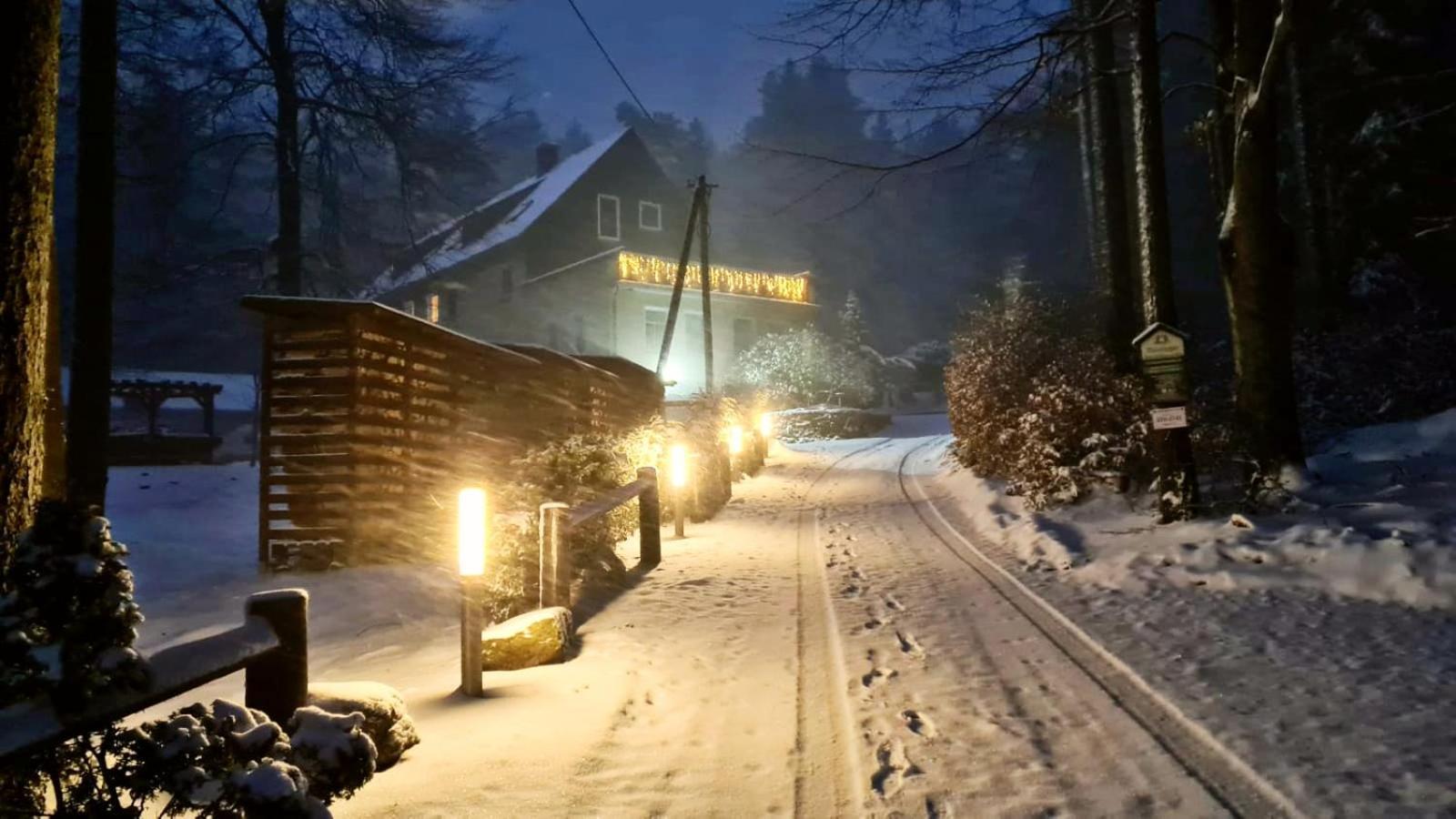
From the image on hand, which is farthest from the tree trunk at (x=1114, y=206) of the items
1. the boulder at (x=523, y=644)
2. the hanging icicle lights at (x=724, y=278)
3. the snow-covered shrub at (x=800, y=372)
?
the snow-covered shrub at (x=800, y=372)

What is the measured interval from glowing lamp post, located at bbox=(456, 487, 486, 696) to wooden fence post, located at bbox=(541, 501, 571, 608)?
4.58 feet

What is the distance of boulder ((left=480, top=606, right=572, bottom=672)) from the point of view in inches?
213

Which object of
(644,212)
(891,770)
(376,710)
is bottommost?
(891,770)

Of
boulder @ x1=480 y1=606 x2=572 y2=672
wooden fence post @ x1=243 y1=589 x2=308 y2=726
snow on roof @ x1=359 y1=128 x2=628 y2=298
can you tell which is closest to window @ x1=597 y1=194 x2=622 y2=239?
snow on roof @ x1=359 y1=128 x2=628 y2=298

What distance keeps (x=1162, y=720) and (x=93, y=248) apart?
33.9 ft

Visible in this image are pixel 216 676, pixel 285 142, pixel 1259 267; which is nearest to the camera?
pixel 216 676

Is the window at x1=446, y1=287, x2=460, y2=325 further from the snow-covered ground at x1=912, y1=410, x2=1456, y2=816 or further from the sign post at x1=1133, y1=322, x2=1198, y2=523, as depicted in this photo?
the sign post at x1=1133, y1=322, x2=1198, y2=523

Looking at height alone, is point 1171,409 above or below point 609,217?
below

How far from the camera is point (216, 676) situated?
9.18 ft

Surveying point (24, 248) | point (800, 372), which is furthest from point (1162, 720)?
point (800, 372)

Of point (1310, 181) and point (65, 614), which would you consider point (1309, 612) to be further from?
point (1310, 181)

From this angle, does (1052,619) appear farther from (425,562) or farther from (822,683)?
(425,562)

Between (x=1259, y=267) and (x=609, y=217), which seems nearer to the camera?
(x=1259, y=267)

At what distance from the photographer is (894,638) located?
Result: 19.2 feet
